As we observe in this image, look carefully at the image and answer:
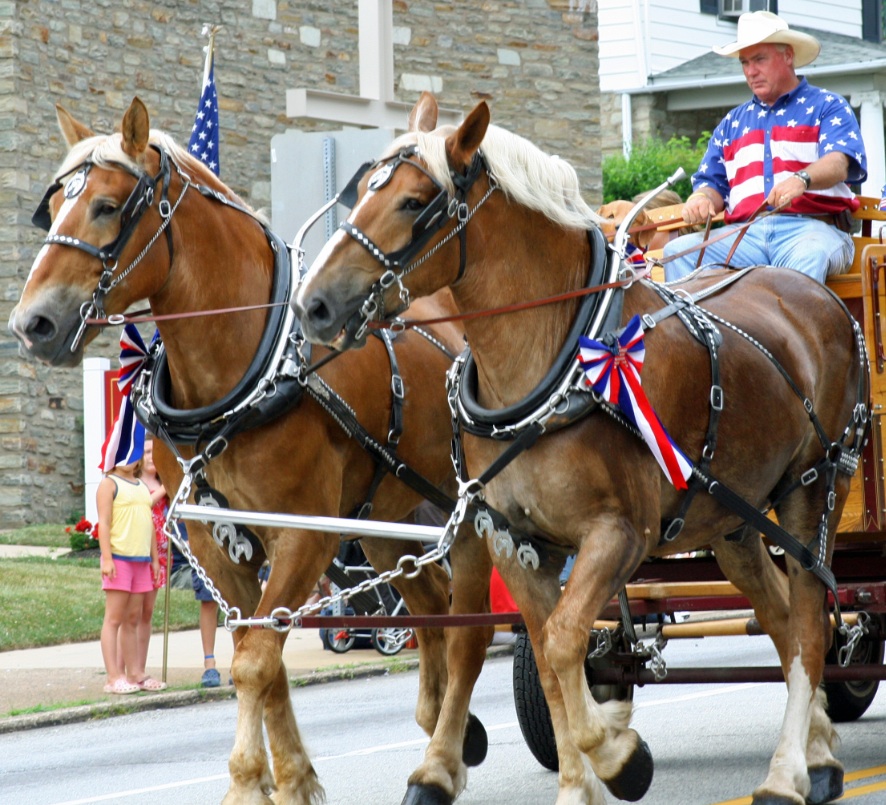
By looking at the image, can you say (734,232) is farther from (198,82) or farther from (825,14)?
(825,14)

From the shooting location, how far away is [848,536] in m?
7.23

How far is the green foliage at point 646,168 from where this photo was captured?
28.9 metres

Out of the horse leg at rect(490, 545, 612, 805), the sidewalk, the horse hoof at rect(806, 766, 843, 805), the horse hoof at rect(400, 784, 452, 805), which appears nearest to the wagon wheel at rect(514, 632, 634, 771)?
the horse hoof at rect(400, 784, 452, 805)

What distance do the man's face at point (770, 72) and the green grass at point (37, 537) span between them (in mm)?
12633

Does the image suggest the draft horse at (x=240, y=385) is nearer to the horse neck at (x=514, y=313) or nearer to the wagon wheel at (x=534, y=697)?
the wagon wheel at (x=534, y=697)

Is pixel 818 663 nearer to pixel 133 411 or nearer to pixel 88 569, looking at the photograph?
pixel 133 411

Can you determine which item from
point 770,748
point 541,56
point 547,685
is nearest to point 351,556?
point 770,748

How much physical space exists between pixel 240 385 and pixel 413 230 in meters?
1.21

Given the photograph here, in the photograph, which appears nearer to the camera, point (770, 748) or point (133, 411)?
point (133, 411)

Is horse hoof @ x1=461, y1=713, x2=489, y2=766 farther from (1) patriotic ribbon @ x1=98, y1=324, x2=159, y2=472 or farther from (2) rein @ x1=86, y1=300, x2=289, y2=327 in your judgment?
(2) rein @ x1=86, y1=300, x2=289, y2=327

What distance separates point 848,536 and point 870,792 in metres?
1.30

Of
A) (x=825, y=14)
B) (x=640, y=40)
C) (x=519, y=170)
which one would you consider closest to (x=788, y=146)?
(x=519, y=170)

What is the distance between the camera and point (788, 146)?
7160mm

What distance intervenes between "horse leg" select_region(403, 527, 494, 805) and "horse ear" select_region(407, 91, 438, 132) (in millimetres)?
1784
